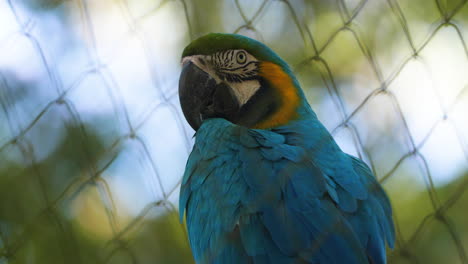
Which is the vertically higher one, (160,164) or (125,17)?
(125,17)

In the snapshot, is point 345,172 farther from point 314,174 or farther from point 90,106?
point 90,106

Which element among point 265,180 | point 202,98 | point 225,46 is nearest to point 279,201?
point 265,180

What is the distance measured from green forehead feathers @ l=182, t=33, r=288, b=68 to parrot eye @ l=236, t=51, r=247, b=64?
15 mm

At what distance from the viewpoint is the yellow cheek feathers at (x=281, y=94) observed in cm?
131

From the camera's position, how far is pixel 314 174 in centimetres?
102

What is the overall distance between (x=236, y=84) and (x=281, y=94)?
13 cm

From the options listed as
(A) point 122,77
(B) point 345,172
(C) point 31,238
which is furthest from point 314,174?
(C) point 31,238

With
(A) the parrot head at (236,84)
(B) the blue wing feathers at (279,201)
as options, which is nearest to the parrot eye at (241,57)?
(A) the parrot head at (236,84)

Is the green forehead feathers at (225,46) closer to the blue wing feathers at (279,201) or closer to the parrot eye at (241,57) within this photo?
the parrot eye at (241,57)

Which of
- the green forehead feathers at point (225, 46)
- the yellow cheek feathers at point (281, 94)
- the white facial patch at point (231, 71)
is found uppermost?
the green forehead feathers at point (225, 46)

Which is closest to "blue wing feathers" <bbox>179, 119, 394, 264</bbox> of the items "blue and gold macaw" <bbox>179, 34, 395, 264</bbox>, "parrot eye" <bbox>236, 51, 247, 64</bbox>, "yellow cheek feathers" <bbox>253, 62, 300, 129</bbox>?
"blue and gold macaw" <bbox>179, 34, 395, 264</bbox>

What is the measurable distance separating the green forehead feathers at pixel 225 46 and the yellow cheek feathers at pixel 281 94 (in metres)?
0.03

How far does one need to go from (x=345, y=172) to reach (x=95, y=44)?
70 cm

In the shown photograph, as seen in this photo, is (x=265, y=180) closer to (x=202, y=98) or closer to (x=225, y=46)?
(x=202, y=98)
